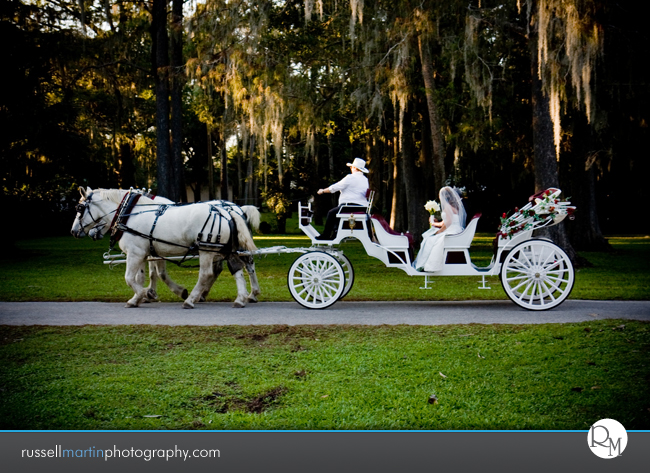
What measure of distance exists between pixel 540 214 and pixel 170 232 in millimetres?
5285

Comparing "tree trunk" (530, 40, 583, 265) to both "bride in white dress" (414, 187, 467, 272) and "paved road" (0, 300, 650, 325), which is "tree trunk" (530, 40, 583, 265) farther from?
"bride in white dress" (414, 187, 467, 272)

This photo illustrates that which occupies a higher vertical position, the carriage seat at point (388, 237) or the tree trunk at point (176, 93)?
the tree trunk at point (176, 93)

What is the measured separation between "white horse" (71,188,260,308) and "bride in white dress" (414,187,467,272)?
259 centimetres

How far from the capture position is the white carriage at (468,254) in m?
8.65

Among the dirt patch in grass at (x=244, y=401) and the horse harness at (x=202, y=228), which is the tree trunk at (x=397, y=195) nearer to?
the horse harness at (x=202, y=228)

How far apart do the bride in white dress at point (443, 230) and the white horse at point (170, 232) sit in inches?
102

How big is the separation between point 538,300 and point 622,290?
9.07 ft

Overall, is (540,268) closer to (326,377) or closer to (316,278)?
(316,278)

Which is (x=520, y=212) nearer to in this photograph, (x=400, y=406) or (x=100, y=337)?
(x=400, y=406)

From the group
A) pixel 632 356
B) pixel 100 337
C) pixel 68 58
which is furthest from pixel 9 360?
pixel 68 58

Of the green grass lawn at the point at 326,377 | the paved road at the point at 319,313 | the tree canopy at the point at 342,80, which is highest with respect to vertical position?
the tree canopy at the point at 342,80

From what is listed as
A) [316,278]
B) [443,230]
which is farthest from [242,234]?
[443,230]

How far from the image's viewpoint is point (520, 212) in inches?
352

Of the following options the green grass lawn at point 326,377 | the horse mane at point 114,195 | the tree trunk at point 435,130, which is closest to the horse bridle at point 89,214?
the horse mane at point 114,195
